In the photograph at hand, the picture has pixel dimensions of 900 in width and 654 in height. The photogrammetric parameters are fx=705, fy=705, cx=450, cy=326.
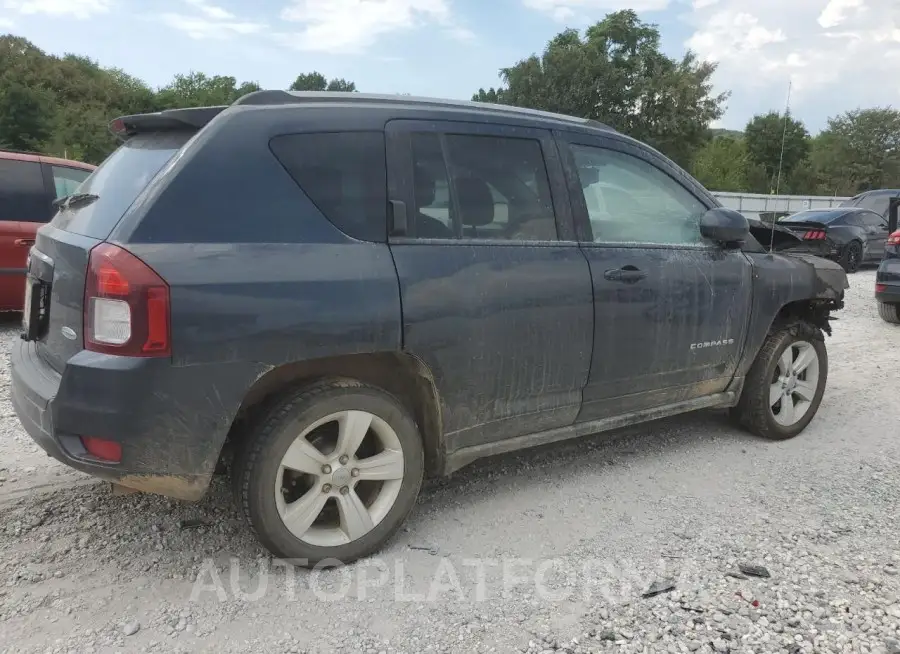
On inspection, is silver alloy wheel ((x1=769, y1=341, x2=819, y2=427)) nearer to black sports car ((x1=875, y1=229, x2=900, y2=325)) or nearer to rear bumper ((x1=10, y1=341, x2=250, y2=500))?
rear bumper ((x1=10, y1=341, x2=250, y2=500))

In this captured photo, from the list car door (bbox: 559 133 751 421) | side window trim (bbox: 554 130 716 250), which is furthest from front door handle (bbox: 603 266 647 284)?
side window trim (bbox: 554 130 716 250)

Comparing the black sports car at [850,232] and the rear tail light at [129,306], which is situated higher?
the black sports car at [850,232]

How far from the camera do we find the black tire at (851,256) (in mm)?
13852

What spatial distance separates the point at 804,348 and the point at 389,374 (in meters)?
3.00

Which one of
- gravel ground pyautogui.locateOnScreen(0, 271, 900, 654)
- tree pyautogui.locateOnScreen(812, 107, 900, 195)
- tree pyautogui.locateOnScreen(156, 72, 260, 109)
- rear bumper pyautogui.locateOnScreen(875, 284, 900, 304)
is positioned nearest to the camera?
gravel ground pyautogui.locateOnScreen(0, 271, 900, 654)

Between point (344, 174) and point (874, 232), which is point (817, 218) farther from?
point (344, 174)

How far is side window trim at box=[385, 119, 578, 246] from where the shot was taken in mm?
2936

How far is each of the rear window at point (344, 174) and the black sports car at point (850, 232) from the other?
40.4ft

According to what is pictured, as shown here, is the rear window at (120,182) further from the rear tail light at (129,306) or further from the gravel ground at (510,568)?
the gravel ground at (510,568)

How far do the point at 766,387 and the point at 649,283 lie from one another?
1358 millimetres

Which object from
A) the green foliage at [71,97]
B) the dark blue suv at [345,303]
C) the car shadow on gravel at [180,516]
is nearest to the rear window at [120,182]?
the dark blue suv at [345,303]

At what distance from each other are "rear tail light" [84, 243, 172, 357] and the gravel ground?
97cm

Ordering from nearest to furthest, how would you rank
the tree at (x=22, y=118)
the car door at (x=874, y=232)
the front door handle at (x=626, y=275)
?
the front door handle at (x=626, y=275), the car door at (x=874, y=232), the tree at (x=22, y=118)

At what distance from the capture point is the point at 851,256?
14008 millimetres
